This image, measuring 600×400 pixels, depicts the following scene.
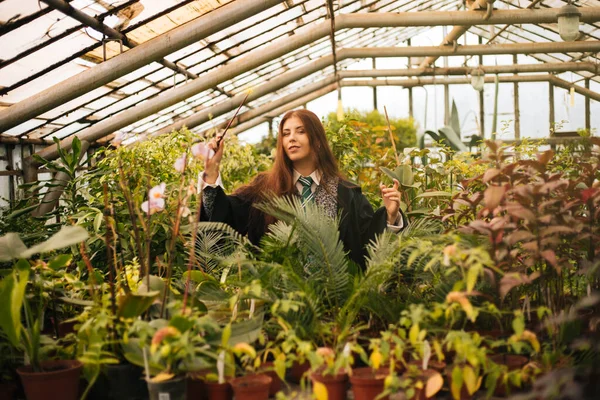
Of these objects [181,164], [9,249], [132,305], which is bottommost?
[132,305]

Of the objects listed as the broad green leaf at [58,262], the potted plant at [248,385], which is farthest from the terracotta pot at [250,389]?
the broad green leaf at [58,262]

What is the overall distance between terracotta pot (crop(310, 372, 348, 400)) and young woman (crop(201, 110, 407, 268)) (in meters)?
1.03

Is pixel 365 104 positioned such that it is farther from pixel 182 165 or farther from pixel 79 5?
pixel 182 165

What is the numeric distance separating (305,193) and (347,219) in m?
0.28

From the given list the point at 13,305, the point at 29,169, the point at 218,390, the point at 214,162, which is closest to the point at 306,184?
the point at 214,162

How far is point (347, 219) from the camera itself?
8.01 ft

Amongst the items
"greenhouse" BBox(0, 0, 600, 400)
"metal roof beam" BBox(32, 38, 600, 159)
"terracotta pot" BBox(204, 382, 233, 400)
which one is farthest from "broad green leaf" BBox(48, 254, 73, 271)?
"metal roof beam" BBox(32, 38, 600, 159)

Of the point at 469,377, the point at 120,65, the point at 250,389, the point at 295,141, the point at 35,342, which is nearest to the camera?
the point at 469,377

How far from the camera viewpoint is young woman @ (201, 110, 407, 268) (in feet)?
7.74

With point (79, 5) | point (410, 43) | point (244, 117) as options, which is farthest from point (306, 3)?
point (410, 43)

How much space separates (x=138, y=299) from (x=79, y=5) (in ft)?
11.9

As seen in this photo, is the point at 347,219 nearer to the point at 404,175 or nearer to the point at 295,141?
the point at 295,141

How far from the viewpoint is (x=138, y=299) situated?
139 centimetres

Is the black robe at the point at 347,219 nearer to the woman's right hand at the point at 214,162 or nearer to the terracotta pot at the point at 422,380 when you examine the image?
the woman's right hand at the point at 214,162
